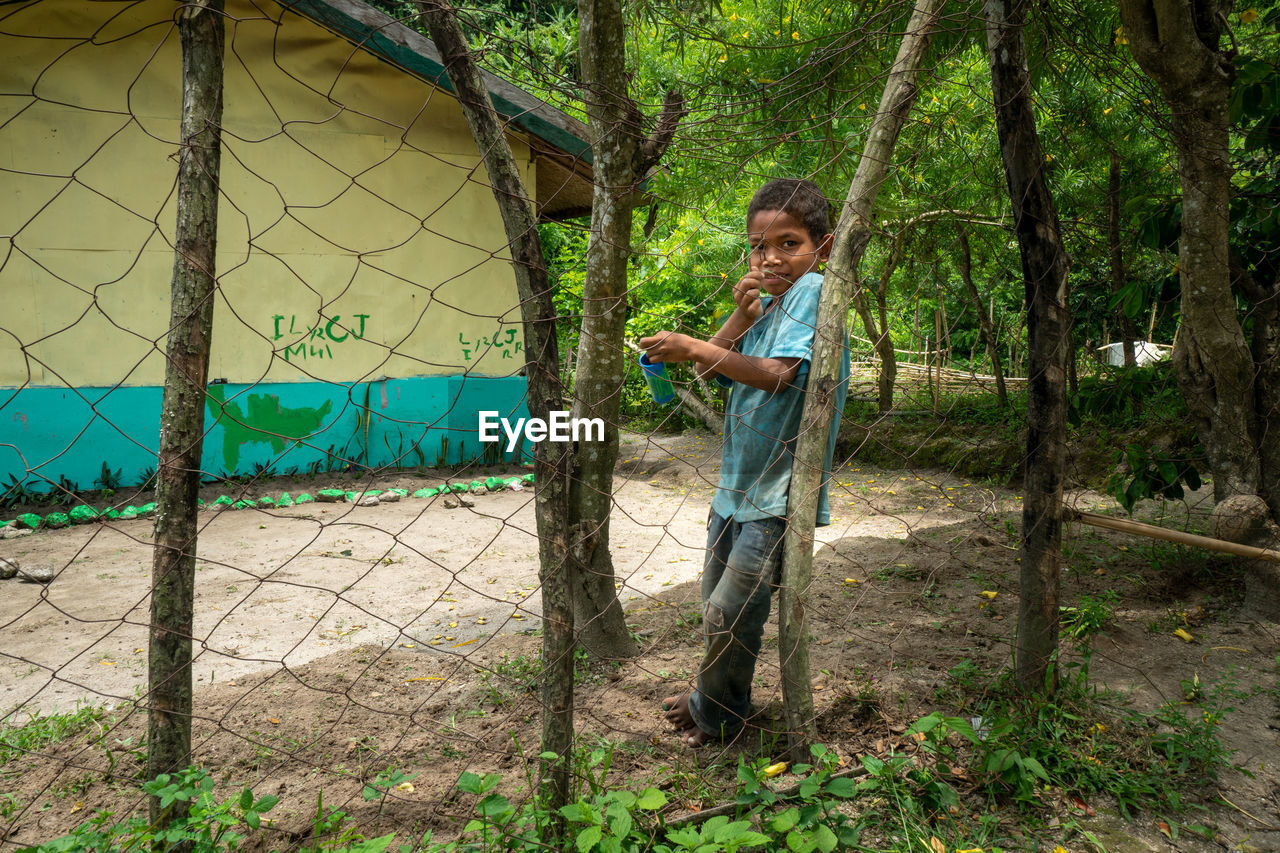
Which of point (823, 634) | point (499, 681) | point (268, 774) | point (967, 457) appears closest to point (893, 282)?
point (967, 457)

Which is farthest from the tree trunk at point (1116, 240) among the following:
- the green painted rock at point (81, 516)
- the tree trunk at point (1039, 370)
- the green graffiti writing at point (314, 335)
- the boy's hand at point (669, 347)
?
the green painted rock at point (81, 516)

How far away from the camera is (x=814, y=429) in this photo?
213cm

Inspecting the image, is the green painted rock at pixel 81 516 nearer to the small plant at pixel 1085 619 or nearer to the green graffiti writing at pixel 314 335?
the green graffiti writing at pixel 314 335

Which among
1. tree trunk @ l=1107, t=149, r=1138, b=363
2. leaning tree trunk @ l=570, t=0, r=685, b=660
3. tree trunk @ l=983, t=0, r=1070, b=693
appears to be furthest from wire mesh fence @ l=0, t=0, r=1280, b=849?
tree trunk @ l=1107, t=149, r=1138, b=363

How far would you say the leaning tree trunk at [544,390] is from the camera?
1.67 meters

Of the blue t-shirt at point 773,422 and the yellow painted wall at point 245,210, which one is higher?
the yellow painted wall at point 245,210

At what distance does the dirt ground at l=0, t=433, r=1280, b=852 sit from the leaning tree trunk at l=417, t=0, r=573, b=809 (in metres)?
0.34

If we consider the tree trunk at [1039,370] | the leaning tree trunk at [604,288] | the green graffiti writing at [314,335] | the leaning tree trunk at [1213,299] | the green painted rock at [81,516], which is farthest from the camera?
the green graffiti writing at [314,335]

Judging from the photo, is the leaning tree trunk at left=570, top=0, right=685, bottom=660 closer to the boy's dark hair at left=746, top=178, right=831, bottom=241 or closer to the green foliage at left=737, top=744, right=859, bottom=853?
the boy's dark hair at left=746, top=178, right=831, bottom=241

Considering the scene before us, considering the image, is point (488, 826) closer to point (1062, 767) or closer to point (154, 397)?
point (1062, 767)

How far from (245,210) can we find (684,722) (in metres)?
5.75

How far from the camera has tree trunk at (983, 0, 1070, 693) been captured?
2.38 m

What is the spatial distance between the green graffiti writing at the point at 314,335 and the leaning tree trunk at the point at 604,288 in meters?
4.45

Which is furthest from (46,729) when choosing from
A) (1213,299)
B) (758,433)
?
(1213,299)
